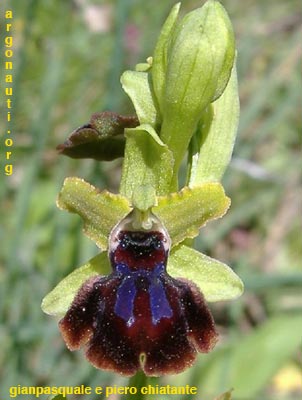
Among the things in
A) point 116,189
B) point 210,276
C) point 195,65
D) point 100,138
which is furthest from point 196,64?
point 116,189

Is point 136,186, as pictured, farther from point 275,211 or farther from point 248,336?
point 275,211

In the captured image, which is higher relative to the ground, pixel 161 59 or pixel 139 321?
pixel 161 59

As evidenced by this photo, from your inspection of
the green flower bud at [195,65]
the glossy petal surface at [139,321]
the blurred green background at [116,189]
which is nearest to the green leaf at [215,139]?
the green flower bud at [195,65]

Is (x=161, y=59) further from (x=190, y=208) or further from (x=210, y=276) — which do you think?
(x=210, y=276)

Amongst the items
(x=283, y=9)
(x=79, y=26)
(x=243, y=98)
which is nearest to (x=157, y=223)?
Answer: (x=79, y=26)

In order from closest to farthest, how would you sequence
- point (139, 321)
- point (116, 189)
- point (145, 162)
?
point (139, 321)
point (145, 162)
point (116, 189)

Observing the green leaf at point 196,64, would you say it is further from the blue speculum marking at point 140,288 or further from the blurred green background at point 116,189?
the blurred green background at point 116,189
